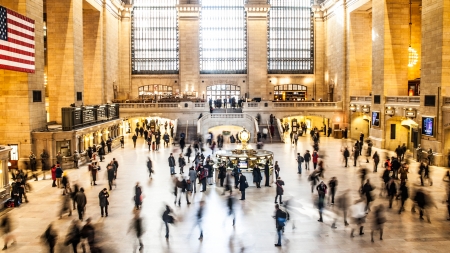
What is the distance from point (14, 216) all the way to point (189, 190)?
650cm

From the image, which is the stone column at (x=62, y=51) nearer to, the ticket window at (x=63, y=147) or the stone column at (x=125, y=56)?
the ticket window at (x=63, y=147)

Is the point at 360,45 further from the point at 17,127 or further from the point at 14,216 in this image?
the point at 14,216

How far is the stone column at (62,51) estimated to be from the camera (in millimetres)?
30625

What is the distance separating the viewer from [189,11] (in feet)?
158


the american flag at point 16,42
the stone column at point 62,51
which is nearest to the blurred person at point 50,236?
the american flag at point 16,42

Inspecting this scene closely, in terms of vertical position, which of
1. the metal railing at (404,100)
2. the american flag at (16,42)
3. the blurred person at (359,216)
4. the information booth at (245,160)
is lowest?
the blurred person at (359,216)

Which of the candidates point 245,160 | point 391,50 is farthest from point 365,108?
point 245,160

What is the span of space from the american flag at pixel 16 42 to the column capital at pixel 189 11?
27.1 meters

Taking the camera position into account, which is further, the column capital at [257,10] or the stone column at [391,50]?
the column capital at [257,10]

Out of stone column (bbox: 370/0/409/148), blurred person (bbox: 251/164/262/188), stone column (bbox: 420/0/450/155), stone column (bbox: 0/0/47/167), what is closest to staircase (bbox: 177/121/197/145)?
stone column (bbox: 0/0/47/167)

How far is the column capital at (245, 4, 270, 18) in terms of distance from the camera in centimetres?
4803

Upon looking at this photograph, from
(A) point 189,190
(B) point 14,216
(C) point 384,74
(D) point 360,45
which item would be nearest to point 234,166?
(A) point 189,190

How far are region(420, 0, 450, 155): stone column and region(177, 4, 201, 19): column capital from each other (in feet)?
88.9

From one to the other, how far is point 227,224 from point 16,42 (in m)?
14.3
